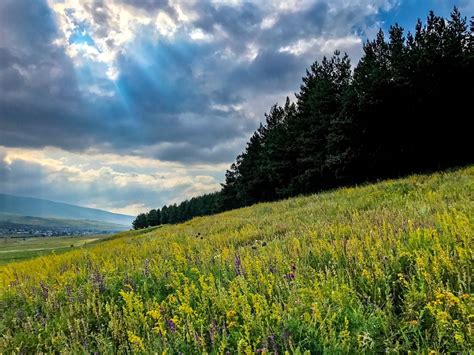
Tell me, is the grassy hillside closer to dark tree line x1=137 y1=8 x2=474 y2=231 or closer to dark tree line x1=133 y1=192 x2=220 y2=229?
dark tree line x1=137 y1=8 x2=474 y2=231

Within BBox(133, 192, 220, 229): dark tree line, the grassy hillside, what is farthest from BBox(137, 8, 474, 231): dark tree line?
BBox(133, 192, 220, 229): dark tree line

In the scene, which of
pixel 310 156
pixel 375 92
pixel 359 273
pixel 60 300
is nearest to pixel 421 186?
pixel 359 273

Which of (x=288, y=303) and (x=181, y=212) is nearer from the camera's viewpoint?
(x=288, y=303)

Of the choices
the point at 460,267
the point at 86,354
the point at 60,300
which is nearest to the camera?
the point at 86,354

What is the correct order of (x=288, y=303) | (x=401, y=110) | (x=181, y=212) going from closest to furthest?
1. (x=288, y=303)
2. (x=401, y=110)
3. (x=181, y=212)

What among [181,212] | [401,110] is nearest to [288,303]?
[401,110]

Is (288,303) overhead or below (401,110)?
below

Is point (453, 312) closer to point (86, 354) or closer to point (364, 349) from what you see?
point (364, 349)

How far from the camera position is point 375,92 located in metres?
31.6

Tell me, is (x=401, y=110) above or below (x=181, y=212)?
above

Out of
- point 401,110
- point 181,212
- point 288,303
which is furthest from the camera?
point 181,212

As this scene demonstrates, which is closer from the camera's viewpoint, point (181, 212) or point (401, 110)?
point (401, 110)

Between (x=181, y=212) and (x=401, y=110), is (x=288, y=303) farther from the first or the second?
(x=181, y=212)

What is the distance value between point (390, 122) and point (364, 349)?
33823 millimetres
